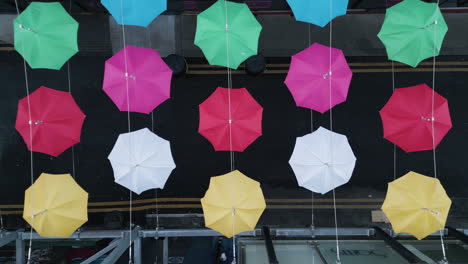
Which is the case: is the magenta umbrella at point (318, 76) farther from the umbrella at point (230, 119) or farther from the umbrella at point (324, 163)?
the umbrella at point (230, 119)

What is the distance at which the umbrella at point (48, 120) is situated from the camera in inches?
243

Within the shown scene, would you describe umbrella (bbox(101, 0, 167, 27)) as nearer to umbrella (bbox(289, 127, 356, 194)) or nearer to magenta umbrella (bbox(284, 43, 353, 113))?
magenta umbrella (bbox(284, 43, 353, 113))

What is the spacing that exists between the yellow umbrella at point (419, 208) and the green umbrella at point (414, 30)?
2.55 meters

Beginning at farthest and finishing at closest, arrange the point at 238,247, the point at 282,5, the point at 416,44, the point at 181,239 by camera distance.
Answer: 1. the point at 181,239
2. the point at 282,5
3. the point at 238,247
4. the point at 416,44

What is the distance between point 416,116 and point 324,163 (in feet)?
6.87

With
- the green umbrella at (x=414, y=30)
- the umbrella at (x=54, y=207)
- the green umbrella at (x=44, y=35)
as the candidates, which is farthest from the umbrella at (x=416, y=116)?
the green umbrella at (x=44, y=35)

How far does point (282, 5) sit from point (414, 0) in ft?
10.00

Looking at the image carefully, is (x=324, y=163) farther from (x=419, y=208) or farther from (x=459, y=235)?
(x=459, y=235)

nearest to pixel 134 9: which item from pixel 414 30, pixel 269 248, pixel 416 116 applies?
pixel 269 248

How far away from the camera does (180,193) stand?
8461 mm

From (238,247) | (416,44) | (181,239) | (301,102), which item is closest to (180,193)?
(181,239)

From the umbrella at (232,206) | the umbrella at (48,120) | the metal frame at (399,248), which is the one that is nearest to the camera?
the metal frame at (399,248)

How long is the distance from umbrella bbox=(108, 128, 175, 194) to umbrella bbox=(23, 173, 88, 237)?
87cm

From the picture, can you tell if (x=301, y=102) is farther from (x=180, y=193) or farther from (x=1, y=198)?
(x=1, y=198)
